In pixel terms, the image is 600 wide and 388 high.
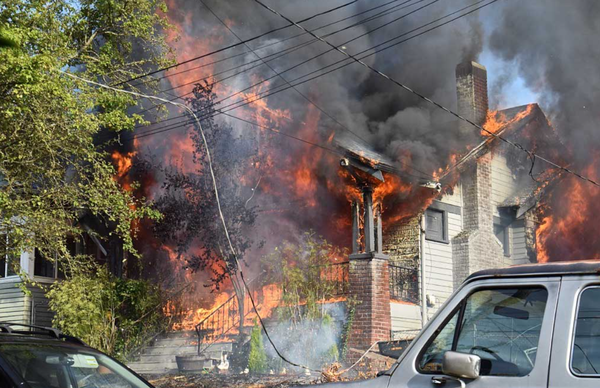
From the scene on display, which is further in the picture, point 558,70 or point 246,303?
point 558,70

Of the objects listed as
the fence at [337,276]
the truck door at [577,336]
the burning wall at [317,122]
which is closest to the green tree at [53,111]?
the burning wall at [317,122]

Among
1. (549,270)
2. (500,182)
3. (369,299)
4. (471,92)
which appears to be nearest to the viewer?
(549,270)

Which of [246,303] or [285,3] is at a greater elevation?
[285,3]

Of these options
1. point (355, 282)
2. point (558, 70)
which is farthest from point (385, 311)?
Answer: point (558, 70)

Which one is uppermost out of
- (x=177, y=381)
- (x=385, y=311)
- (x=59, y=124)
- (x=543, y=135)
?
(x=543, y=135)

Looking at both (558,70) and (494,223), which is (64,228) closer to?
(494,223)

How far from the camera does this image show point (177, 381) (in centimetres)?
1509

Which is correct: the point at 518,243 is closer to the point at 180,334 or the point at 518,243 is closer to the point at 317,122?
the point at 317,122

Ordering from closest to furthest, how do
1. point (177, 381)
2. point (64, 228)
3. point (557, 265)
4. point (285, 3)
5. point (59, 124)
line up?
point (557, 265)
point (59, 124)
point (64, 228)
point (177, 381)
point (285, 3)

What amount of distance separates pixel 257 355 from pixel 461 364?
41.3 feet

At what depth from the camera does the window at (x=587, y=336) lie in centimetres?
301

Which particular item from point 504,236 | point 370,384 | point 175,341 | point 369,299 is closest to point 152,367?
point 175,341

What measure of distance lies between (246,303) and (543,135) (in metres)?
9.36

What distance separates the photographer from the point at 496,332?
340 centimetres
